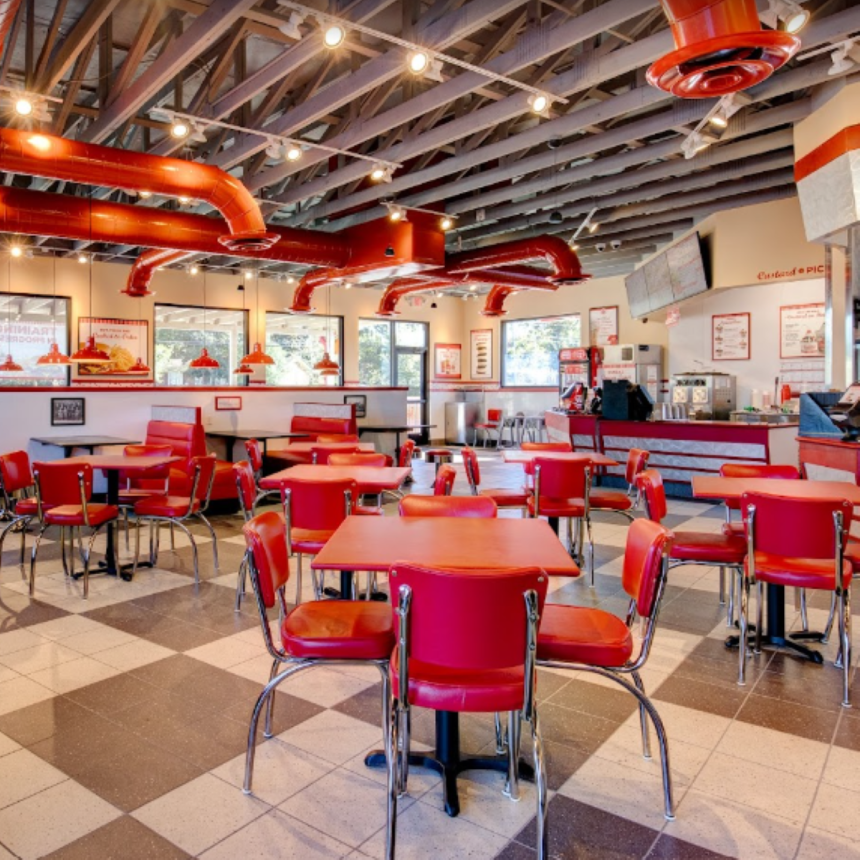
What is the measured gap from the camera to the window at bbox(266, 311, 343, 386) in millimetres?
13727

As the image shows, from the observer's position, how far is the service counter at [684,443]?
7.71 metres

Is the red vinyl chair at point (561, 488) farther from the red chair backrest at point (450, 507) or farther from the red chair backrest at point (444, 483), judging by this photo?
the red chair backrest at point (450, 507)

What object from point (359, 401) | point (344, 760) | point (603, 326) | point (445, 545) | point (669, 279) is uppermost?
point (669, 279)

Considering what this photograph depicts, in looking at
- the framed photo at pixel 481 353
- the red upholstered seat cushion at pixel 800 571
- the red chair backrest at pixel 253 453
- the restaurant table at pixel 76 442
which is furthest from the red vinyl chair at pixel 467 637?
the framed photo at pixel 481 353

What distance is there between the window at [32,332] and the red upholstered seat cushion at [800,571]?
11143 mm

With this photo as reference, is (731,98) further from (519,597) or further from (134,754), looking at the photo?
(134,754)

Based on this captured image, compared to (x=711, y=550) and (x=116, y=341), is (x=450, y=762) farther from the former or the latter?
(x=116, y=341)

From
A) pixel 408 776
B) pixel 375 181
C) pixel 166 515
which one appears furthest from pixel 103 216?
pixel 408 776

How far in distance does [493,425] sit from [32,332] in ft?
29.6

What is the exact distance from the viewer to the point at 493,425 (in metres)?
15.4

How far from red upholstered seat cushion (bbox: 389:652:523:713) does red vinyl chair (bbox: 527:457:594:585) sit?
2813mm

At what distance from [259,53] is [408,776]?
6.10 metres

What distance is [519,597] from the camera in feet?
5.92

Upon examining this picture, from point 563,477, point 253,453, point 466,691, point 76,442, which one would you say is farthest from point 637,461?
point 76,442
